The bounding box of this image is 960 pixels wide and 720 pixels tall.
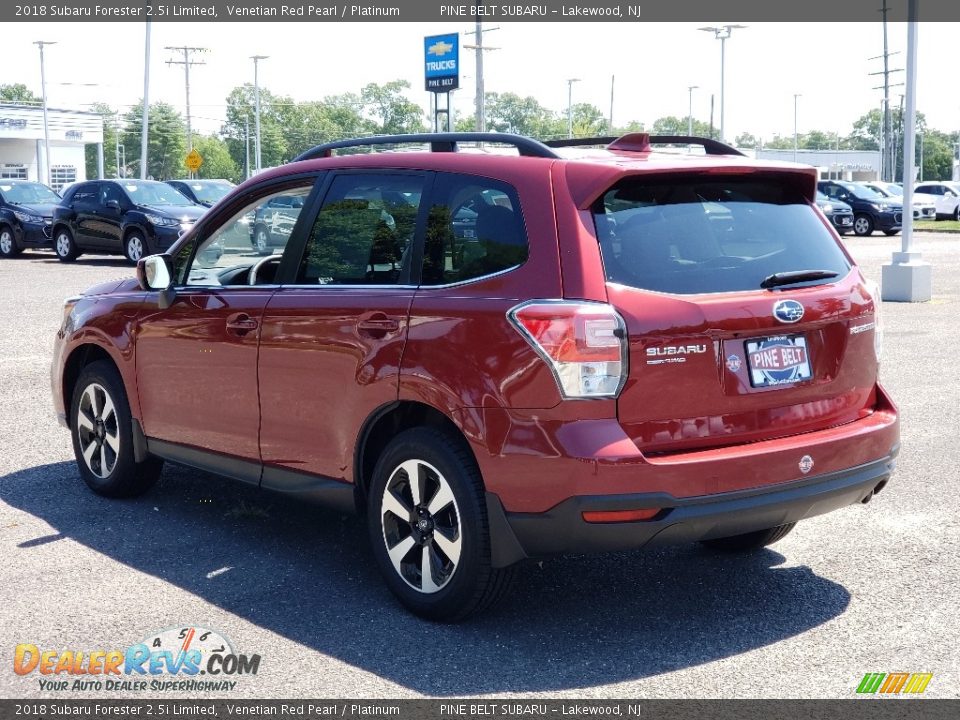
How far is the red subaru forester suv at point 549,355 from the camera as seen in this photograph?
14.4ft

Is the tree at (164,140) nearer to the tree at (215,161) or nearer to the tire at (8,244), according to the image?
the tree at (215,161)

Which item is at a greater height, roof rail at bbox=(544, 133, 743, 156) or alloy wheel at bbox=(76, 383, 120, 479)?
roof rail at bbox=(544, 133, 743, 156)

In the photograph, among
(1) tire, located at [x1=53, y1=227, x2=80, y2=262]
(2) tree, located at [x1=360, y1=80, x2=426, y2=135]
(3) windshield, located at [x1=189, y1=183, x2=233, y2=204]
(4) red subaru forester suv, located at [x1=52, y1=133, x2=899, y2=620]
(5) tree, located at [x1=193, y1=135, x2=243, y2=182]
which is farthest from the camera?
(5) tree, located at [x1=193, y1=135, x2=243, y2=182]

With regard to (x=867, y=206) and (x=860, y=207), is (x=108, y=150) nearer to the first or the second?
(x=860, y=207)

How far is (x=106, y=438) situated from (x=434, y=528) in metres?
2.73

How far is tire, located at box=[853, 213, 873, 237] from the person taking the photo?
3872 centimetres

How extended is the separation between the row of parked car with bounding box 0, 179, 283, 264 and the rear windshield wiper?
61.2ft

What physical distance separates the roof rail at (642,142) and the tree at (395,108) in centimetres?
11672

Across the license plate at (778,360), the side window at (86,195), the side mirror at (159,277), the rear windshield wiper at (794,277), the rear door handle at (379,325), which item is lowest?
the license plate at (778,360)

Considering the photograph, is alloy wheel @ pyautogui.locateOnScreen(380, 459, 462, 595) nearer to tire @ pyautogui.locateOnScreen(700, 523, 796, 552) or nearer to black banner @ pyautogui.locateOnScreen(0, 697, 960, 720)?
black banner @ pyautogui.locateOnScreen(0, 697, 960, 720)

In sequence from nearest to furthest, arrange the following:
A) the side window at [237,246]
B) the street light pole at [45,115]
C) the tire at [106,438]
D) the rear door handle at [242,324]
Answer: the rear door handle at [242,324] → the side window at [237,246] → the tire at [106,438] → the street light pole at [45,115]

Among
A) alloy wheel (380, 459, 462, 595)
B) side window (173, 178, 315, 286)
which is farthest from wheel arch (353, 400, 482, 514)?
side window (173, 178, 315, 286)

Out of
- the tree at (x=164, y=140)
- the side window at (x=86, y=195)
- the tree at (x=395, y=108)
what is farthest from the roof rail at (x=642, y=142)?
the tree at (x=164, y=140)

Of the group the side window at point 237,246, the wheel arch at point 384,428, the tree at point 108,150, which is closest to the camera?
the wheel arch at point 384,428
